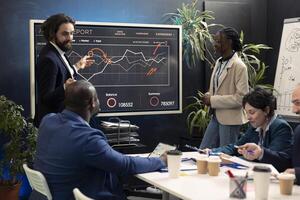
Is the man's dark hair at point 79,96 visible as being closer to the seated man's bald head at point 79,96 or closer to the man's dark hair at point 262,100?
the seated man's bald head at point 79,96

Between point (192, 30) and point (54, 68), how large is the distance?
1.99m

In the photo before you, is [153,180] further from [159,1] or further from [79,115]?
[159,1]

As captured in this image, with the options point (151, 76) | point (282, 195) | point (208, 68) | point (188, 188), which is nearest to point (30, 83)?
point (151, 76)

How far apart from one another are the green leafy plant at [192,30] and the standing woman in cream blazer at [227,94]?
0.95 metres

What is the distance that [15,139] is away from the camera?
12.6 ft

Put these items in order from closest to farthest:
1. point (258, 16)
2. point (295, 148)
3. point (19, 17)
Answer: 1. point (295, 148)
2. point (19, 17)
3. point (258, 16)

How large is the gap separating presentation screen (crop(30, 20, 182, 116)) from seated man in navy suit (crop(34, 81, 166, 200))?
200 cm

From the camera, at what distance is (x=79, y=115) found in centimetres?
223

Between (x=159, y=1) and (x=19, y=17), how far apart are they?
147 cm

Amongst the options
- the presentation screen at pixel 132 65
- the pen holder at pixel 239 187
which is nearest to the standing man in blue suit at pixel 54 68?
the presentation screen at pixel 132 65

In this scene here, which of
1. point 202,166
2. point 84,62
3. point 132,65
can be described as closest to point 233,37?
point 132,65

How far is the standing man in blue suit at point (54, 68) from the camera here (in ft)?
10.6

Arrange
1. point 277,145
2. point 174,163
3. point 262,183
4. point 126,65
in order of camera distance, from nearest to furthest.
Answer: point 262,183 → point 174,163 → point 277,145 → point 126,65

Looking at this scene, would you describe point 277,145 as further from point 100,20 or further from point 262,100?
point 100,20
